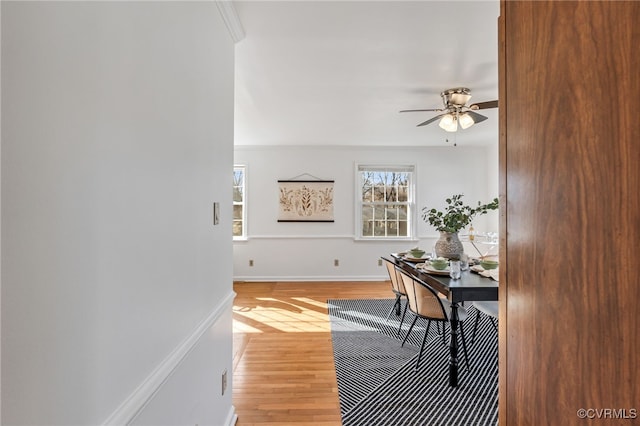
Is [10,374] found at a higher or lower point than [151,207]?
lower

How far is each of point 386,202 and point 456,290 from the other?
348 cm

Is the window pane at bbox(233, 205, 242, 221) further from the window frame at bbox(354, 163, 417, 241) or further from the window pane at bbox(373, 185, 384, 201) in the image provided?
the window pane at bbox(373, 185, 384, 201)

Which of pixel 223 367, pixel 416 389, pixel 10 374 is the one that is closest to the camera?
pixel 10 374

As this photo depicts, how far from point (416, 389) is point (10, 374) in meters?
2.24

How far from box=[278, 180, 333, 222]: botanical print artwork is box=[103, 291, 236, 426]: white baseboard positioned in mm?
3995

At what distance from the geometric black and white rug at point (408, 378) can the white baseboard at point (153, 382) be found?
3.76ft

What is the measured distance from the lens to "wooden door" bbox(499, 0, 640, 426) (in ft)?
1.52

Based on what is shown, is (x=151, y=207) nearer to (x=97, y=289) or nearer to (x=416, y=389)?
(x=97, y=289)

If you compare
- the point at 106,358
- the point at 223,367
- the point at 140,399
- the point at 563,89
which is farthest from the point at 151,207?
the point at 223,367

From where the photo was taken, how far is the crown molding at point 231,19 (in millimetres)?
1480

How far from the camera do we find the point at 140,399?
767mm

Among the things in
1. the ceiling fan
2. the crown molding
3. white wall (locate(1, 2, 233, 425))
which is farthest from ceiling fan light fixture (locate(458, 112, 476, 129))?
white wall (locate(1, 2, 233, 425))
